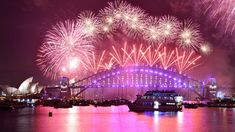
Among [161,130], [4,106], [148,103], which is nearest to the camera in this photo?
[161,130]

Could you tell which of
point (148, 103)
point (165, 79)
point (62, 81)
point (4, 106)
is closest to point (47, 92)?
point (62, 81)

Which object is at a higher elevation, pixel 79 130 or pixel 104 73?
pixel 104 73

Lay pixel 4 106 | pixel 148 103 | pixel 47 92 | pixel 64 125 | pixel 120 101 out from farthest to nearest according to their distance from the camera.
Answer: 1. pixel 47 92
2. pixel 120 101
3. pixel 4 106
4. pixel 148 103
5. pixel 64 125

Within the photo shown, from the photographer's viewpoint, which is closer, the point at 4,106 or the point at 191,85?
the point at 4,106

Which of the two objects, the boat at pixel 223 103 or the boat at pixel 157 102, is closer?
the boat at pixel 157 102

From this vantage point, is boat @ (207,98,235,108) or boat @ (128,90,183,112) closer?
boat @ (128,90,183,112)

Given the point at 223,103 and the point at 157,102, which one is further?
the point at 223,103

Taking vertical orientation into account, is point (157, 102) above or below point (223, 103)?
above

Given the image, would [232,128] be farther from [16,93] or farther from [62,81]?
[16,93]
